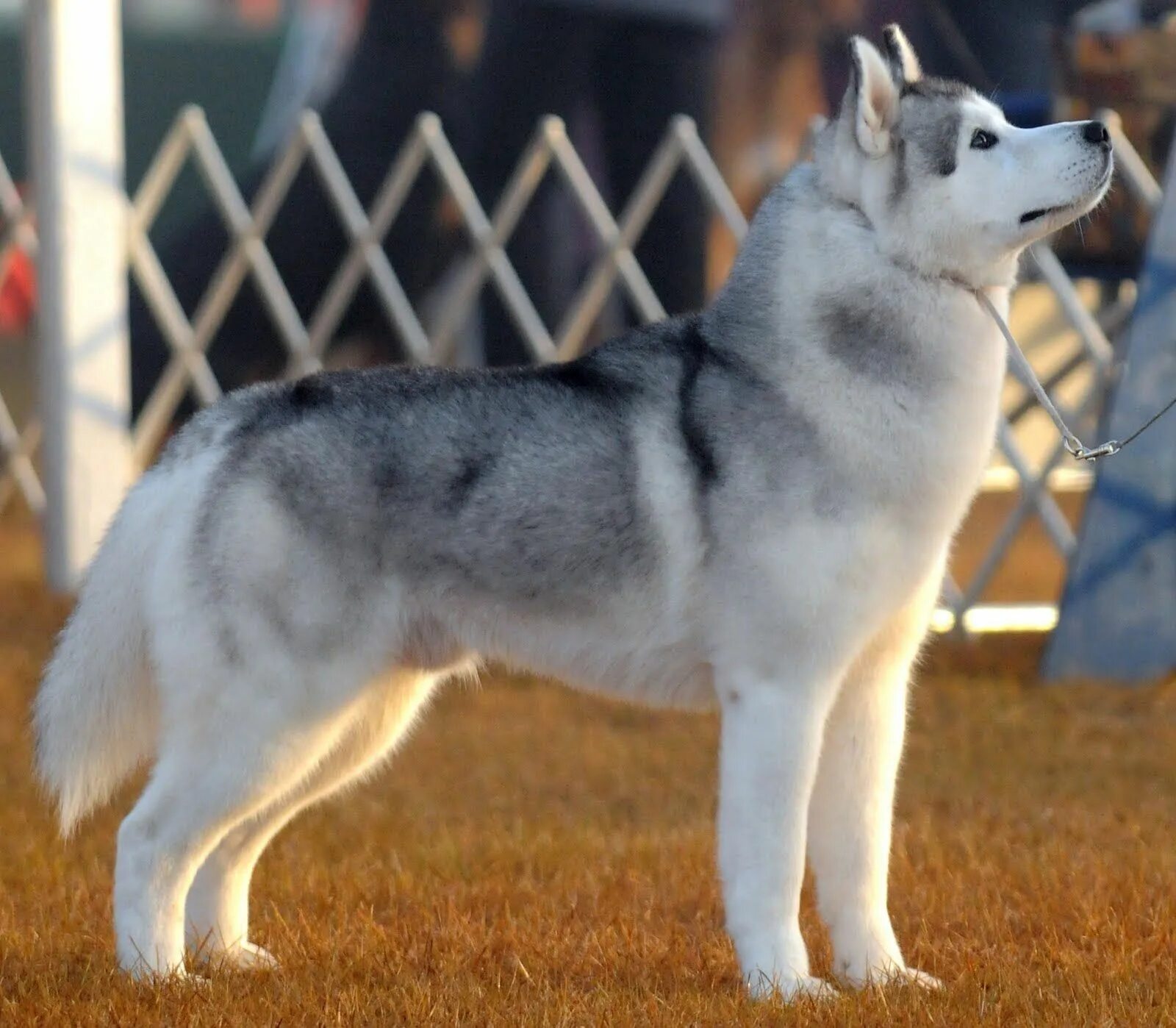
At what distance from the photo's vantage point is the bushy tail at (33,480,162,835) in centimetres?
289

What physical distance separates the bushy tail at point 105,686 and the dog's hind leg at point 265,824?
22 centimetres

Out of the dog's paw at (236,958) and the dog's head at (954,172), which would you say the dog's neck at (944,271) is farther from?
the dog's paw at (236,958)

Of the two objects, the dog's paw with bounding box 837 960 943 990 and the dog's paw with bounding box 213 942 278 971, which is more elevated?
the dog's paw with bounding box 837 960 943 990

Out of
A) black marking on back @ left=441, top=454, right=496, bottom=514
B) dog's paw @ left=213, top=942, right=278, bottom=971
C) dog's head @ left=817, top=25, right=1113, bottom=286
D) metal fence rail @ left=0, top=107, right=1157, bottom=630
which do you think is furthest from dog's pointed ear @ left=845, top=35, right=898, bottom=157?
metal fence rail @ left=0, top=107, right=1157, bottom=630

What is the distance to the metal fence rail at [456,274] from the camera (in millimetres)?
5859

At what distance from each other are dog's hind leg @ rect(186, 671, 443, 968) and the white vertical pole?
3.86 metres

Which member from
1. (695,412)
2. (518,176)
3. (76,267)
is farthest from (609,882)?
(518,176)

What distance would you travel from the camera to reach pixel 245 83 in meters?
8.15

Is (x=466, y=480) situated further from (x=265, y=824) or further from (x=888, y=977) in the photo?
(x=888, y=977)

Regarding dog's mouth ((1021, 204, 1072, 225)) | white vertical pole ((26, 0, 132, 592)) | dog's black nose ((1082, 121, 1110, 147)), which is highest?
dog's black nose ((1082, 121, 1110, 147))

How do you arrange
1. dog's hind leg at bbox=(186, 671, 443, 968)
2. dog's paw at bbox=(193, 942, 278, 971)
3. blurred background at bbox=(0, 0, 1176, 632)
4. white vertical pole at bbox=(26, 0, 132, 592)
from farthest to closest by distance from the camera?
1. white vertical pole at bbox=(26, 0, 132, 592)
2. blurred background at bbox=(0, 0, 1176, 632)
3. dog's hind leg at bbox=(186, 671, 443, 968)
4. dog's paw at bbox=(193, 942, 278, 971)

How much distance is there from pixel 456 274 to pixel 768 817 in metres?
5.48

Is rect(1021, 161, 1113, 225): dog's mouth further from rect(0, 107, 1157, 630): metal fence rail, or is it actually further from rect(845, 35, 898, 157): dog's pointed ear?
rect(0, 107, 1157, 630): metal fence rail

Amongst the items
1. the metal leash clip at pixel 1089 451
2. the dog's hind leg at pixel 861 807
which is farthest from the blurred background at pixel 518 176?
the dog's hind leg at pixel 861 807
